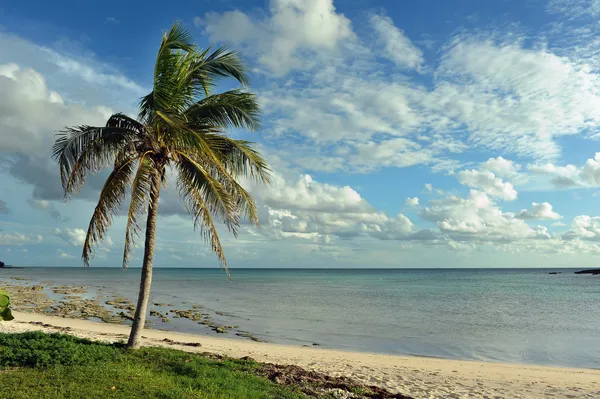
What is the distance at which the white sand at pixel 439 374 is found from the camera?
1243 cm

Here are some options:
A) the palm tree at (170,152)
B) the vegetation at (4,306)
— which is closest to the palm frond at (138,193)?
the palm tree at (170,152)

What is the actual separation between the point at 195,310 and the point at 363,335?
633 inches

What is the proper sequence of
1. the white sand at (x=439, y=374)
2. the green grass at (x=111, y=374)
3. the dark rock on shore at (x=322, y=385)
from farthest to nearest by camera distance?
the white sand at (x=439, y=374) → the dark rock on shore at (x=322, y=385) → the green grass at (x=111, y=374)

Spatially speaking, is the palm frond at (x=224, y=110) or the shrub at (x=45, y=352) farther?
the palm frond at (x=224, y=110)

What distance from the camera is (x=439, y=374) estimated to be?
48.5ft

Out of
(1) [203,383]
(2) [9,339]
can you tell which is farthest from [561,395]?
(2) [9,339]

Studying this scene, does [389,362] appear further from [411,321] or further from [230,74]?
A: [411,321]

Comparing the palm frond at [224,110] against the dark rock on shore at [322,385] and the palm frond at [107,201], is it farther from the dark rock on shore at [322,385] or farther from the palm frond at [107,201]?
the dark rock on shore at [322,385]

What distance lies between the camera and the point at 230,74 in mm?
13031

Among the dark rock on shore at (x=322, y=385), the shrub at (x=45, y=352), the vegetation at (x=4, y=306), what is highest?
the vegetation at (x=4, y=306)

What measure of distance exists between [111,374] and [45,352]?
2053 millimetres

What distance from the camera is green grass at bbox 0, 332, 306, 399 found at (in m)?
7.92

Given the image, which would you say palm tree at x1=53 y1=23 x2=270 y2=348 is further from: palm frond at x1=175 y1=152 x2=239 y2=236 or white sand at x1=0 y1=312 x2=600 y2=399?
white sand at x1=0 y1=312 x2=600 y2=399

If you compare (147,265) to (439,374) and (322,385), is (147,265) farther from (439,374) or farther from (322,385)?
(439,374)
